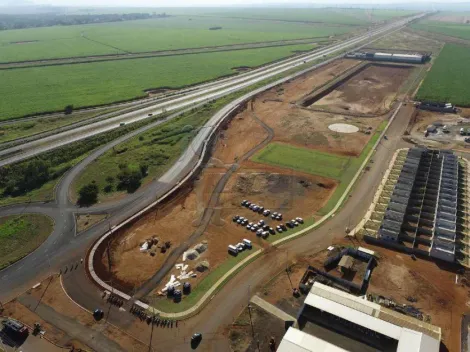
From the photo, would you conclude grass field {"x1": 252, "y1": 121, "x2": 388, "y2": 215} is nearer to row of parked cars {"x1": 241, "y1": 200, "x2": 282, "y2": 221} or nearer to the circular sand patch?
the circular sand patch

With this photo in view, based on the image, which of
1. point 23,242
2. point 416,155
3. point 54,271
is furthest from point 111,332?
point 416,155

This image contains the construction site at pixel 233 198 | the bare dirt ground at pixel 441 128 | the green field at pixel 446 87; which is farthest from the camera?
the green field at pixel 446 87

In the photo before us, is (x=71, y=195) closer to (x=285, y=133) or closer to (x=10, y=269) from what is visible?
(x=10, y=269)

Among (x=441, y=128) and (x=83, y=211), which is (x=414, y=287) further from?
(x=441, y=128)

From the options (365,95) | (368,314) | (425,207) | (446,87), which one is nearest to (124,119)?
(365,95)

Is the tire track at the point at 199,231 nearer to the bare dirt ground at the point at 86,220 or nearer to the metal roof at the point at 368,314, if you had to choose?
the bare dirt ground at the point at 86,220

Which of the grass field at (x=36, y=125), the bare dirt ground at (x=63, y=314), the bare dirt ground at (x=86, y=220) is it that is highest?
the bare dirt ground at (x=86, y=220)

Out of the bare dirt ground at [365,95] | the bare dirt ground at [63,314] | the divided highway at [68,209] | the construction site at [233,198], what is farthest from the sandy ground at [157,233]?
the bare dirt ground at [365,95]

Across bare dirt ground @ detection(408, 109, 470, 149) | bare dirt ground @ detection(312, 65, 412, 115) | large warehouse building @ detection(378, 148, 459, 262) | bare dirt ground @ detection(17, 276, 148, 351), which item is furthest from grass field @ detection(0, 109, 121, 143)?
bare dirt ground @ detection(408, 109, 470, 149)
